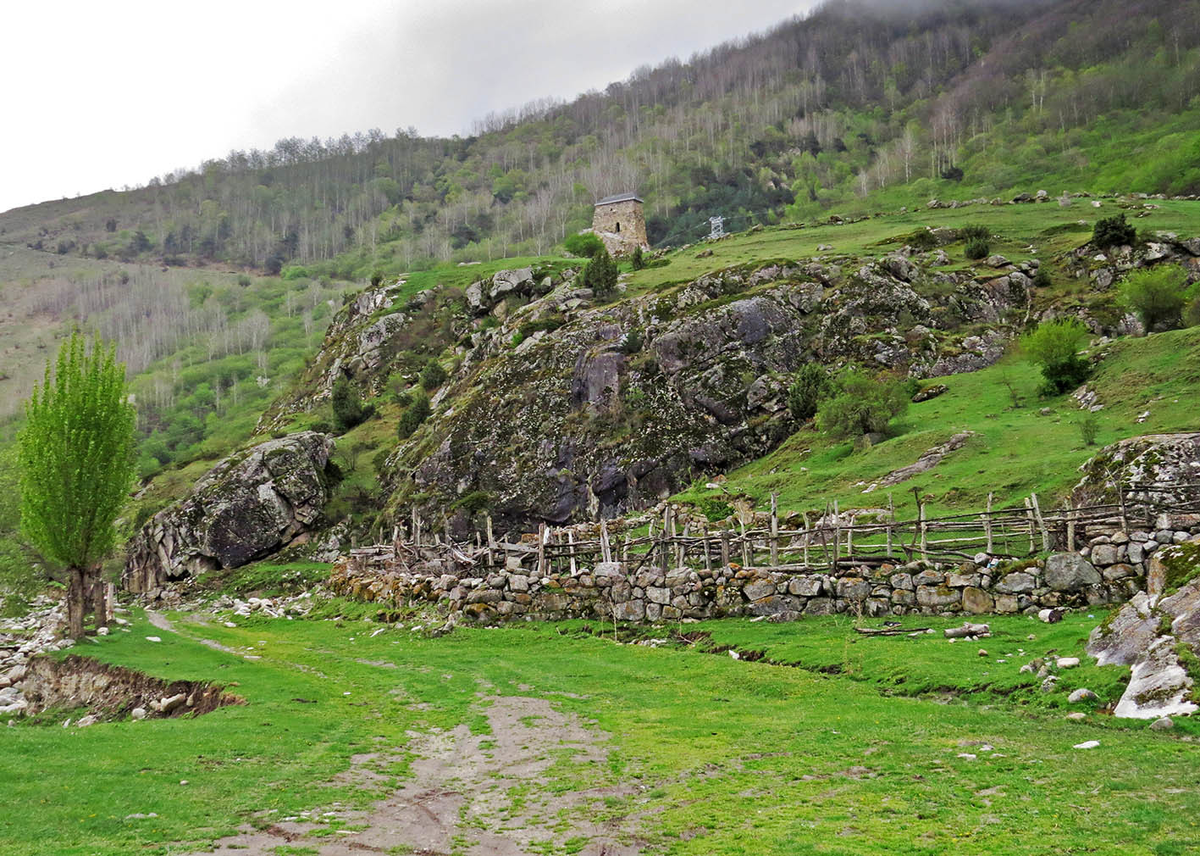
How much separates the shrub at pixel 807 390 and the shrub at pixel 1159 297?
19360 mm

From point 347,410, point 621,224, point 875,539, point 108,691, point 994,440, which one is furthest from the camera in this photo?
point 621,224

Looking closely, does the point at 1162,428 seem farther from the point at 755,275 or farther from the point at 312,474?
the point at 312,474

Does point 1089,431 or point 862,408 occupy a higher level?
point 862,408

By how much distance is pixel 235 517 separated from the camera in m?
66.8

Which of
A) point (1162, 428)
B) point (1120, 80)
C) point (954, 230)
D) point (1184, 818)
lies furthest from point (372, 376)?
point (1120, 80)

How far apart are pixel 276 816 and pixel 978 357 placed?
57349 millimetres

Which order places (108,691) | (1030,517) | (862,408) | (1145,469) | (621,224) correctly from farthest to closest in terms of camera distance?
(621,224) < (862,408) < (1145,469) < (1030,517) < (108,691)

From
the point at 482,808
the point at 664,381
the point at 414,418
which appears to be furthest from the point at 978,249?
the point at 482,808

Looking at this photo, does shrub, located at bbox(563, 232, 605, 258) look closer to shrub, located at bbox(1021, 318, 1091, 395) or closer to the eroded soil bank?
shrub, located at bbox(1021, 318, 1091, 395)

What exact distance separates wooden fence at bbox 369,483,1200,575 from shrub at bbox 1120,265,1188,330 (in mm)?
28842

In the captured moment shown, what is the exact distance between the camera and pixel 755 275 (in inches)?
2810

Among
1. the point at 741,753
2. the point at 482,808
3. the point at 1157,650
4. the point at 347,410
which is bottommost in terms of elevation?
the point at 741,753

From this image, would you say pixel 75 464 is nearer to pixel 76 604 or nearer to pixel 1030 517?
pixel 76 604

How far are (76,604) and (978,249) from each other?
7303 centimetres
